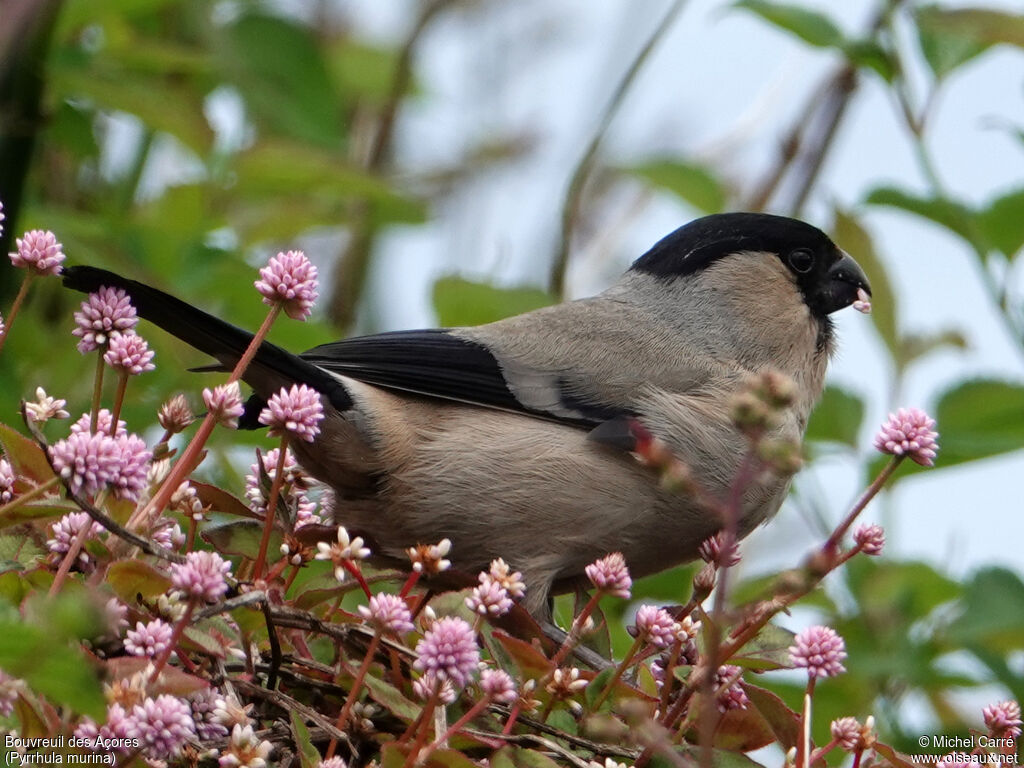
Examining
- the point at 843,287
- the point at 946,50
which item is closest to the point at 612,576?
the point at 946,50

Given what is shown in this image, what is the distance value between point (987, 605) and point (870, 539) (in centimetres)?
145

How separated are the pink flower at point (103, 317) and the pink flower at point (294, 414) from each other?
1.01 ft

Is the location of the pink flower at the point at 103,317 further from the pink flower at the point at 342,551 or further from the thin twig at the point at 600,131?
the thin twig at the point at 600,131

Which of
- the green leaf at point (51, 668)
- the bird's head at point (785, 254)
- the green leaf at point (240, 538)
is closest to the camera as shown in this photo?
the green leaf at point (51, 668)

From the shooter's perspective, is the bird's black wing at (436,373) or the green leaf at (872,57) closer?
the bird's black wing at (436,373)

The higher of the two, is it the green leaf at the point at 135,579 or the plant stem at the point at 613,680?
the plant stem at the point at 613,680

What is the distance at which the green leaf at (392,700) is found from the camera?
204 centimetres

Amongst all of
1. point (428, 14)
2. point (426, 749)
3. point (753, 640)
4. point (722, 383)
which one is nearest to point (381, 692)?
point (426, 749)

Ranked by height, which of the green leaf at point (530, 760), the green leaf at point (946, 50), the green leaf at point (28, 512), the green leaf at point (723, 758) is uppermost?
the green leaf at point (946, 50)

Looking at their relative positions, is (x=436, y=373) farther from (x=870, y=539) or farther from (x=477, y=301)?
(x=870, y=539)

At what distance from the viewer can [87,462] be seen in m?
1.73

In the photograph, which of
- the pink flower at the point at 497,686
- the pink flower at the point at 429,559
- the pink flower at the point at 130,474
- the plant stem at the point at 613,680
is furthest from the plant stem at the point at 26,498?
the plant stem at the point at 613,680

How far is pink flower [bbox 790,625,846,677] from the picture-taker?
7.24ft

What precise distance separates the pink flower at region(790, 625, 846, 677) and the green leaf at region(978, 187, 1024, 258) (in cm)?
210
